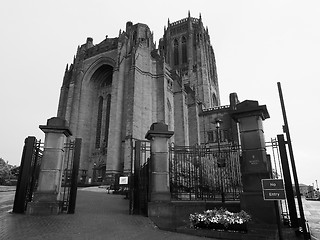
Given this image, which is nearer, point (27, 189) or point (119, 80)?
point (27, 189)

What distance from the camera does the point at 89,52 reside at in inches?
1448

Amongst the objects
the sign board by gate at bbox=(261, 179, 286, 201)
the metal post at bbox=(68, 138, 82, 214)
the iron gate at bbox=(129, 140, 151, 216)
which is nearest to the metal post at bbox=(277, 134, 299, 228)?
the sign board by gate at bbox=(261, 179, 286, 201)

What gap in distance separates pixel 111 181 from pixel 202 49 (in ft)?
143

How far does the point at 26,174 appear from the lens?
327 inches

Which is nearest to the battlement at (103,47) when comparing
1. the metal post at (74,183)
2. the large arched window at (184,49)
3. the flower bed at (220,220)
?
the large arched window at (184,49)

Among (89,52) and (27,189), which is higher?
(89,52)

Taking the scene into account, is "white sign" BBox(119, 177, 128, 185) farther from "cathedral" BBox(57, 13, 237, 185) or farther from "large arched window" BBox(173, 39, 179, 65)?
"large arched window" BBox(173, 39, 179, 65)

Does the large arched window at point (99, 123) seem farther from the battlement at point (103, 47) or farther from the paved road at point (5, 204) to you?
the paved road at point (5, 204)

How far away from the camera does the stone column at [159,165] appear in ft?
25.5

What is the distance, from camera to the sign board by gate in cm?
487

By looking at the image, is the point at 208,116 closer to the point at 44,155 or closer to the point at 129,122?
the point at 129,122

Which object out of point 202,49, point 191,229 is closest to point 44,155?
point 191,229

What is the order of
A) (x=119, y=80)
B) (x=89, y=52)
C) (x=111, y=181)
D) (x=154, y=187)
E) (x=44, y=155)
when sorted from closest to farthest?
1. (x=154, y=187)
2. (x=44, y=155)
3. (x=111, y=181)
4. (x=119, y=80)
5. (x=89, y=52)

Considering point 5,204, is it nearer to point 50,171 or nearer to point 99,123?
point 50,171
